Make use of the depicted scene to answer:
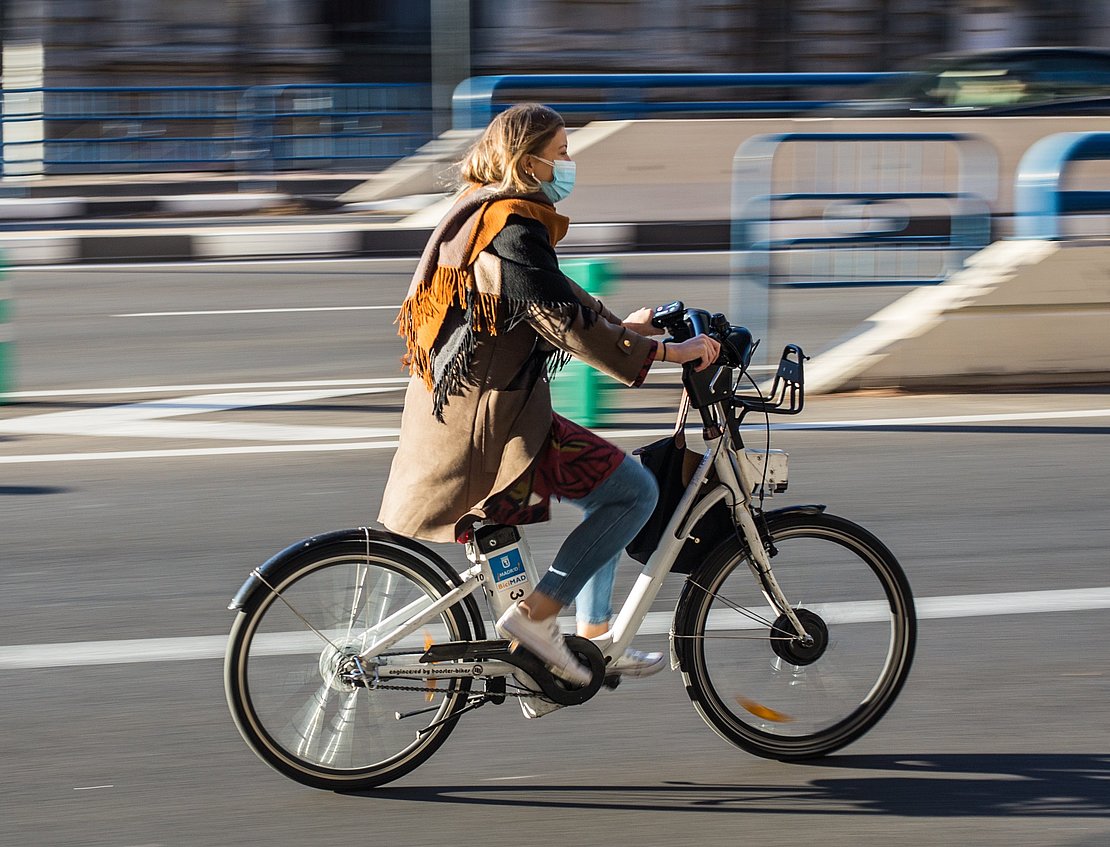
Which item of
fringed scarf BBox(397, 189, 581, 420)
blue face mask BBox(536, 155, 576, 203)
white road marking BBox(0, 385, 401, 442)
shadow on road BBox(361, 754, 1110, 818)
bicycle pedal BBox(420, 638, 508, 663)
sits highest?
blue face mask BBox(536, 155, 576, 203)

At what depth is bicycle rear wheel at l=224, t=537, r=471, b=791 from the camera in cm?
408

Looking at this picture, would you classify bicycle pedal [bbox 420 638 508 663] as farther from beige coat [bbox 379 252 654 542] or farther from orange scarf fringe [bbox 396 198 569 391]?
orange scarf fringe [bbox 396 198 569 391]

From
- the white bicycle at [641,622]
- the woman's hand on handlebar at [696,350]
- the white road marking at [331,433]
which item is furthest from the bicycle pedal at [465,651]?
the white road marking at [331,433]

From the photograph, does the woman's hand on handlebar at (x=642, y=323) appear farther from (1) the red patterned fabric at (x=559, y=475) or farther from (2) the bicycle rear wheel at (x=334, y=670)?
(2) the bicycle rear wheel at (x=334, y=670)

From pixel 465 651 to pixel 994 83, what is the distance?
52.1 feet

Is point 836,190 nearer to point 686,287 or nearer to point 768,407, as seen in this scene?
point 686,287

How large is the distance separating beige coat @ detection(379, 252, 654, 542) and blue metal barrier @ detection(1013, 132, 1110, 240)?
5.93 meters

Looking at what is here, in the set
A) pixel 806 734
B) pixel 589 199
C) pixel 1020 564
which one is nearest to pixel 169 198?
pixel 589 199

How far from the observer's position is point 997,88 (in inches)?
723

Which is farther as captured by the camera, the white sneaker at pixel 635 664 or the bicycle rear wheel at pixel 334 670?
the white sneaker at pixel 635 664

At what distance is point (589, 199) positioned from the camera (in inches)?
653

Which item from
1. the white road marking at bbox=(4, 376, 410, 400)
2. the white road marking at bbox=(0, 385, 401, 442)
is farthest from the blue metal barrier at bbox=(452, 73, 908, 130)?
the white road marking at bbox=(0, 385, 401, 442)

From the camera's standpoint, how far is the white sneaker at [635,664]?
4242 mm

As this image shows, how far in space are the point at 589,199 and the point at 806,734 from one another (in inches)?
495
